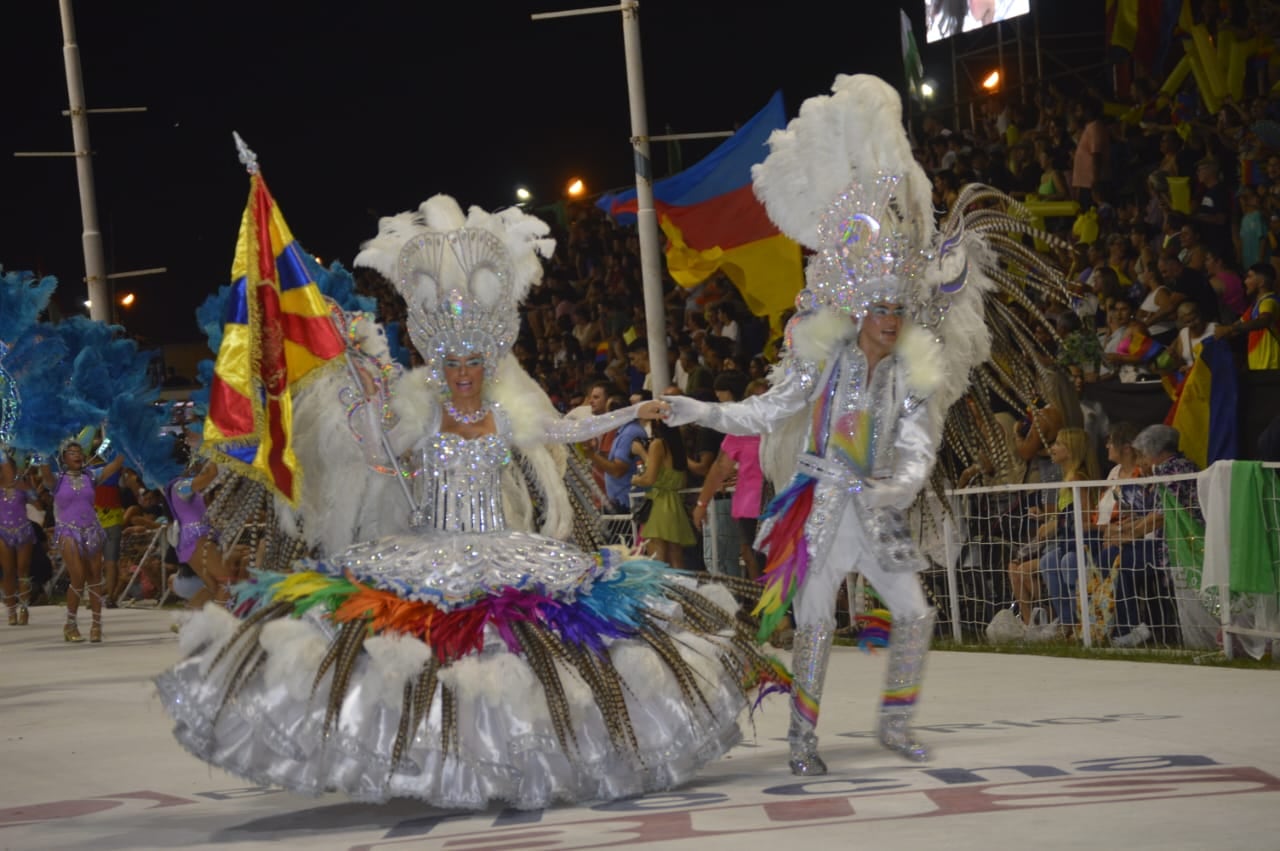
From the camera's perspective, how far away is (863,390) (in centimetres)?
596

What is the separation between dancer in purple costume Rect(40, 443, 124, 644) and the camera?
13.2m

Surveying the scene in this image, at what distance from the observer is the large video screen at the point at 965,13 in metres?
16.7

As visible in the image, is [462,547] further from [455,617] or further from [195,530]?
[195,530]

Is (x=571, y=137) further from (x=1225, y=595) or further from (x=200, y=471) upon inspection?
(x=1225, y=595)

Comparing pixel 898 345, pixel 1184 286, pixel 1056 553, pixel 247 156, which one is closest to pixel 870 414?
pixel 898 345

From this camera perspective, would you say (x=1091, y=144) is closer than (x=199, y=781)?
No

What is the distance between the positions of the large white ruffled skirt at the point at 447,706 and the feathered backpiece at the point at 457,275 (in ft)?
2.80

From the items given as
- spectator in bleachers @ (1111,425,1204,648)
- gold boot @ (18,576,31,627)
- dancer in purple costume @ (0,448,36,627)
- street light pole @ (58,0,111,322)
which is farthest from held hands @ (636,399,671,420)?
street light pole @ (58,0,111,322)

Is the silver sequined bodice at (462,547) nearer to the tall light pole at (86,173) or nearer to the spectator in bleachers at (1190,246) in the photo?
the spectator in bleachers at (1190,246)

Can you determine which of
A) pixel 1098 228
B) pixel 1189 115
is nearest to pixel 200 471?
pixel 1098 228

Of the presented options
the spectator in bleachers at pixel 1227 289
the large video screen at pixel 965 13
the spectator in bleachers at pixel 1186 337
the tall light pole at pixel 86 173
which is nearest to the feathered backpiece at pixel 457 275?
the spectator in bleachers at pixel 1186 337

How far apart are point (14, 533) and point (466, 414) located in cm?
949

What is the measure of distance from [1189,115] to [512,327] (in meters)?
9.50

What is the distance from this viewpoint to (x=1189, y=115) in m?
13.9
